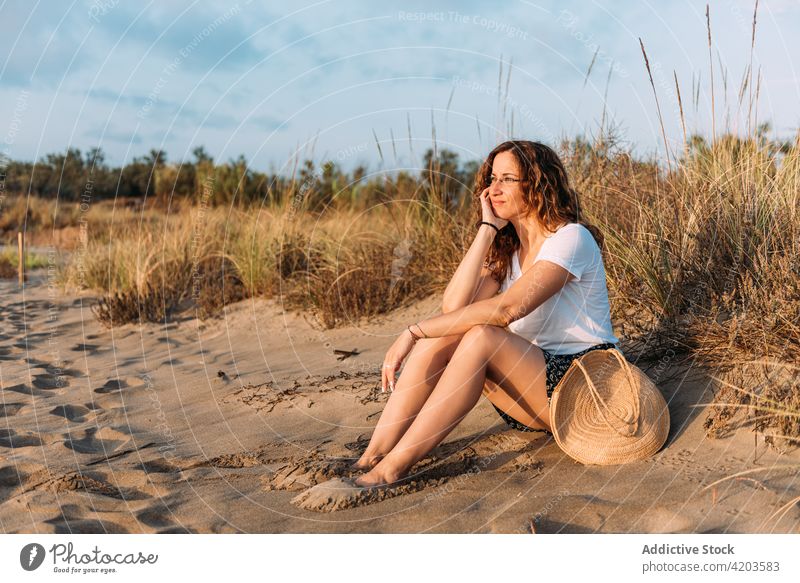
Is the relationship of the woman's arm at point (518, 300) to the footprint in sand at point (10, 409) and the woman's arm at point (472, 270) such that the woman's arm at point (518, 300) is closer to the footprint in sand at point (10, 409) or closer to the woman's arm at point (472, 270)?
the woman's arm at point (472, 270)

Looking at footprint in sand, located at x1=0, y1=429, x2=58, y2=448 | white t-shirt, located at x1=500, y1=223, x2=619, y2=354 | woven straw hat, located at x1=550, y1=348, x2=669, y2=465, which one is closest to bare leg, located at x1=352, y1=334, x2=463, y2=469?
white t-shirt, located at x1=500, y1=223, x2=619, y2=354

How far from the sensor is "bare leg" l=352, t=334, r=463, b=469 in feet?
11.5

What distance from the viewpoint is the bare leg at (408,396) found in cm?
352

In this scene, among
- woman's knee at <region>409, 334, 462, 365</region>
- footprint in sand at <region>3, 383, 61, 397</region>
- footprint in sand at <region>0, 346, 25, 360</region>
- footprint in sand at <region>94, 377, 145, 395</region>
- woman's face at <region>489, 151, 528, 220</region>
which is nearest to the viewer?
woman's knee at <region>409, 334, 462, 365</region>

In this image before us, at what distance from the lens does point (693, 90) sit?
522 centimetres

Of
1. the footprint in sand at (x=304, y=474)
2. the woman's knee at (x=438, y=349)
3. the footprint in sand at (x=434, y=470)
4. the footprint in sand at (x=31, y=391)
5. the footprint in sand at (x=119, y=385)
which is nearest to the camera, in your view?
the footprint in sand at (x=434, y=470)

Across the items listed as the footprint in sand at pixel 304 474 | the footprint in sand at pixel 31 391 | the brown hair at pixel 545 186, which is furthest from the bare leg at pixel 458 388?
the footprint in sand at pixel 31 391

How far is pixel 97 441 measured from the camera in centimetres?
415

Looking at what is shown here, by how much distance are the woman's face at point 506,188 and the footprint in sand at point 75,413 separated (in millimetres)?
2772

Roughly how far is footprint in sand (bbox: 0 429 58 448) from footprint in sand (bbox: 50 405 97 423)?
14.8 inches

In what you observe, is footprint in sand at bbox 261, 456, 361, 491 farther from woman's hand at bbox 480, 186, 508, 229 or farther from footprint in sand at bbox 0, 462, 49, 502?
woman's hand at bbox 480, 186, 508, 229

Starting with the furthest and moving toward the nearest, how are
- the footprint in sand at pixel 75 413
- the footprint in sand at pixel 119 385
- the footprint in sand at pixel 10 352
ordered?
the footprint in sand at pixel 10 352, the footprint in sand at pixel 119 385, the footprint in sand at pixel 75 413

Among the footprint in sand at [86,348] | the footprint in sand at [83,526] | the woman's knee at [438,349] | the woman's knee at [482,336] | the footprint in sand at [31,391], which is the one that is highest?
the woman's knee at [482,336]

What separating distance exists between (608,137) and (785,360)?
291 centimetres
